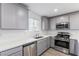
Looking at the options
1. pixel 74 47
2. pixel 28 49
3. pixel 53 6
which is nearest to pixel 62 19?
pixel 53 6

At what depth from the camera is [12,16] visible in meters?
1.77

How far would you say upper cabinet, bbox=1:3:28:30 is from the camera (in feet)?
5.08

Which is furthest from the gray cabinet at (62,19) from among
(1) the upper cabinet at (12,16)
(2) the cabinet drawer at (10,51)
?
(2) the cabinet drawer at (10,51)

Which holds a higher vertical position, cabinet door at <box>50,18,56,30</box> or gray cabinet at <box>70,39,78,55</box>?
cabinet door at <box>50,18,56,30</box>

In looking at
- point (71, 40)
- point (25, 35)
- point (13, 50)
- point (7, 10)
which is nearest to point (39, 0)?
point (13, 50)

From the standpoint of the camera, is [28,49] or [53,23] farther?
[53,23]

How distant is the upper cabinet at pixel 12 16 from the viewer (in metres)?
1.55

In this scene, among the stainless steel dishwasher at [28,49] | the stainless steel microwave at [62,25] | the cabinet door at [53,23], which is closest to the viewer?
the stainless steel dishwasher at [28,49]

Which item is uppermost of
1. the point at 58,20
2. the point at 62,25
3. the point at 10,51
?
the point at 58,20

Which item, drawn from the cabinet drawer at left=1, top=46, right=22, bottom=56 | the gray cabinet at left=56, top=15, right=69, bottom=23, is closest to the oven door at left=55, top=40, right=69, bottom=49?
the gray cabinet at left=56, top=15, right=69, bottom=23

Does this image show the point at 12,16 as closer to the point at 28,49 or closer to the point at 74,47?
the point at 28,49

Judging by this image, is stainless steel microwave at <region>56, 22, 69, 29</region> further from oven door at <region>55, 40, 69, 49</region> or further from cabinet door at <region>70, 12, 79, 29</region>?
oven door at <region>55, 40, 69, 49</region>

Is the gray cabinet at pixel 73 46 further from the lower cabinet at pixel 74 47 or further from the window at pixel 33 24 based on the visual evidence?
the window at pixel 33 24

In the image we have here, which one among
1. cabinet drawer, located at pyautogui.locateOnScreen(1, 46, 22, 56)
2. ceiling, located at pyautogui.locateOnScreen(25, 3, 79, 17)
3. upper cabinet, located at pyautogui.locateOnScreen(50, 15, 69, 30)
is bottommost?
cabinet drawer, located at pyautogui.locateOnScreen(1, 46, 22, 56)
